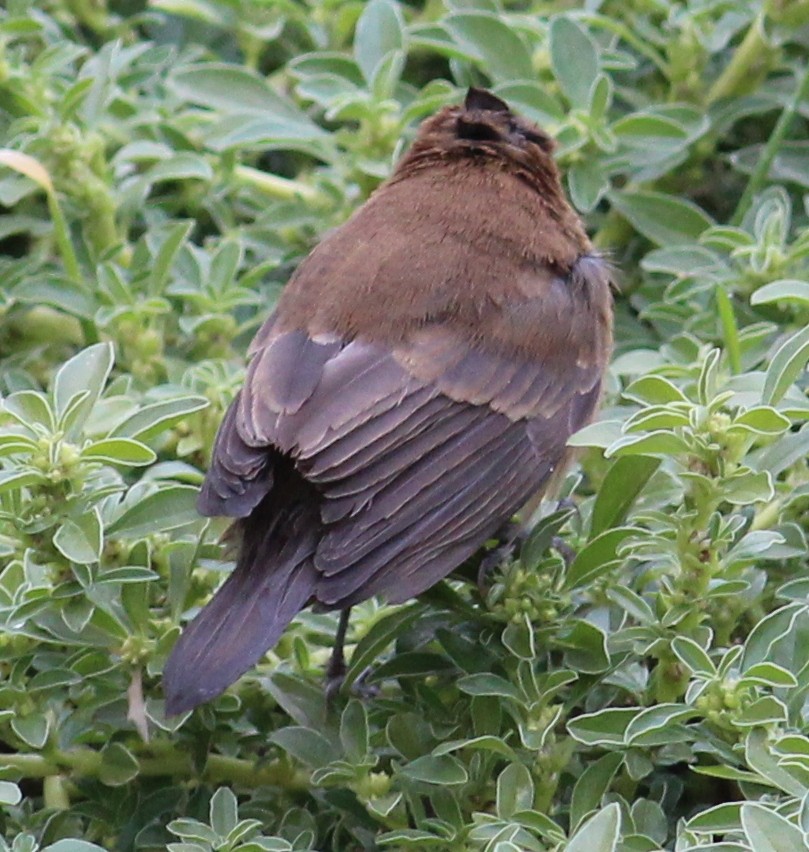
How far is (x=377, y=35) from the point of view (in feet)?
11.6

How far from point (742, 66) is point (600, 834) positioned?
2.12 m

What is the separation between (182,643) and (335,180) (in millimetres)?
1409

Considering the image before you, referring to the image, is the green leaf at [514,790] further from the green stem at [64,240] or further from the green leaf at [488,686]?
the green stem at [64,240]

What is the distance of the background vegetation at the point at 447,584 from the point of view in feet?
7.52

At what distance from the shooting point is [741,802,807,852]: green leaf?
6.31 ft

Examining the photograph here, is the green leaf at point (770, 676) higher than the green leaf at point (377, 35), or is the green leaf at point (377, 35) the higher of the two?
the green leaf at point (377, 35)

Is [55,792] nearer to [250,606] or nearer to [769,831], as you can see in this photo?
[250,606]

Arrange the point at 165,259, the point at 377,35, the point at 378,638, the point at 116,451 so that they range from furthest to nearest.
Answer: the point at 377,35 < the point at 165,259 < the point at 378,638 < the point at 116,451

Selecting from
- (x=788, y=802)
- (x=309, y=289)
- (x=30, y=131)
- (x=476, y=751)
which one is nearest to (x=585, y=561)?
(x=476, y=751)

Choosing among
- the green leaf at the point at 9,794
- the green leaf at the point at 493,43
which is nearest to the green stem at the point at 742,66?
the green leaf at the point at 493,43

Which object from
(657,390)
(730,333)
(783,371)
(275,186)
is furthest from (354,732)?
(275,186)

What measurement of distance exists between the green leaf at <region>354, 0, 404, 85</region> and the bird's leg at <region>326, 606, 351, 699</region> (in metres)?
1.36

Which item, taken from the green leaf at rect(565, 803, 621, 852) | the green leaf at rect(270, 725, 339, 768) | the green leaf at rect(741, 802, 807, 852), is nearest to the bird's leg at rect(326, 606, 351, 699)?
the green leaf at rect(270, 725, 339, 768)

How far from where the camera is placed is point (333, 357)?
8.96 ft
